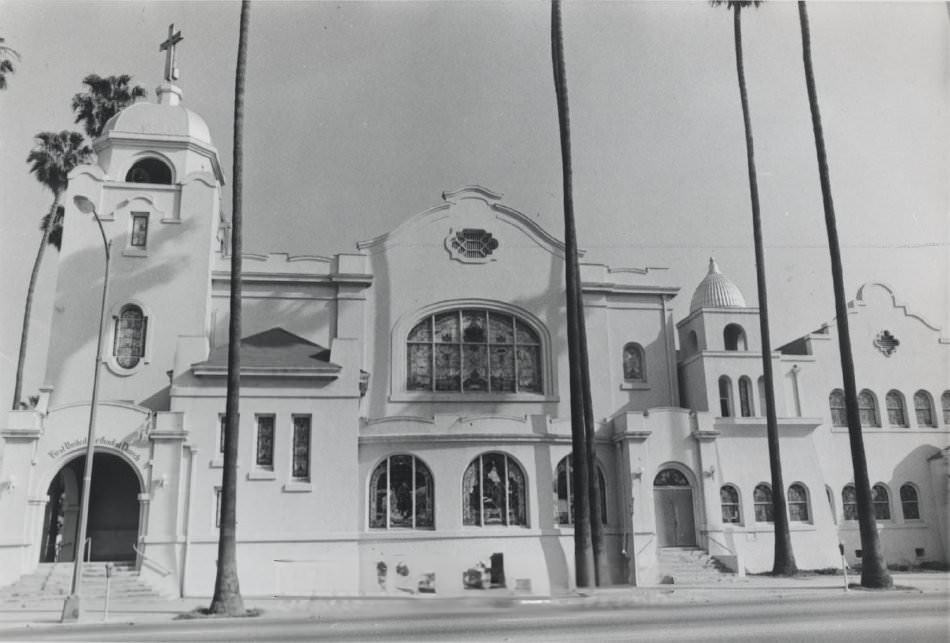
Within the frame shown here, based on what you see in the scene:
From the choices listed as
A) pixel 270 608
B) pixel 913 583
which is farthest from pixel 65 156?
pixel 913 583

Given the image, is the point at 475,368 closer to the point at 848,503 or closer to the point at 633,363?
the point at 633,363

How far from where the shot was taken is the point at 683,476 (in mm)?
28281

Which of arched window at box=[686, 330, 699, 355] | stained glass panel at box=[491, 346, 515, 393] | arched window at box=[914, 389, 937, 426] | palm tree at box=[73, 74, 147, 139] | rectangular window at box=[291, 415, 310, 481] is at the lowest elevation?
rectangular window at box=[291, 415, 310, 481]

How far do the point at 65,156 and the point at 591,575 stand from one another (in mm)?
27540

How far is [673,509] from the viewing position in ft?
91.9

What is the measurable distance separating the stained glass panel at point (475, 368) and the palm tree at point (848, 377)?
12190 mm

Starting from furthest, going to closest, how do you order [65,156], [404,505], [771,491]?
[65,156] < [771,491] < [404,505]

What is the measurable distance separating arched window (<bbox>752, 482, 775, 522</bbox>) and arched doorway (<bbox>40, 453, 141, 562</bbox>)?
68.3 feet

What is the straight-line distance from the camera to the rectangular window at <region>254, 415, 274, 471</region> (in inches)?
1011

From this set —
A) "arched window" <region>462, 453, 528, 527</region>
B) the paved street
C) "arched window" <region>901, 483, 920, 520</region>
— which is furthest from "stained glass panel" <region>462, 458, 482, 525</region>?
"arched window" <region>901, 483, 920, 520</region>

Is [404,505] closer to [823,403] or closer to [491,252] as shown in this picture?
[491,252]

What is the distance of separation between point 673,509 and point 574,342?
8134 mm

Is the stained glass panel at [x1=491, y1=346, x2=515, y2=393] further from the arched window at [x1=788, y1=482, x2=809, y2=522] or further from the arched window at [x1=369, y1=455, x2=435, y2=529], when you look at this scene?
the arched window at [x1=788, y1=482, x2=809, y2=522]

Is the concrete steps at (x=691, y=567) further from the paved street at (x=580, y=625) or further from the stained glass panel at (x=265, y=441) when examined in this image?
the stained glass panel at (x=265, y=441)
